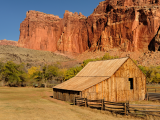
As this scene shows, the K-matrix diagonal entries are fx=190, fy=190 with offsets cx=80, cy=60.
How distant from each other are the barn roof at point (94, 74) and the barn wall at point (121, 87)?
591 mm

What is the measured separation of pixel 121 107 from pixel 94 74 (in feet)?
28.9

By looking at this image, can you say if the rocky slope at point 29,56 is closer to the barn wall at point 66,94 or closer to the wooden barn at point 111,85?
the barn wall at point 66,94

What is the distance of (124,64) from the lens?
24484 mm

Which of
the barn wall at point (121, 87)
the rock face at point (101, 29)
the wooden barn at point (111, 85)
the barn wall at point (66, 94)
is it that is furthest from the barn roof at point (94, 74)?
the rock face at point (101, 29)

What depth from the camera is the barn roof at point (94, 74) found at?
76.4 feet

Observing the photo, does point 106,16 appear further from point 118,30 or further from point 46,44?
point 46,44

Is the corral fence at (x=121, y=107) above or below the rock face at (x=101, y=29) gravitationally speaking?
below

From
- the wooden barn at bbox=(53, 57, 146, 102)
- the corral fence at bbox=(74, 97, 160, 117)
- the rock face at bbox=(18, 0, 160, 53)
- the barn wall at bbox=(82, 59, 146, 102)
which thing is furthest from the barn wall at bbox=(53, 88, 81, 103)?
the rock face at bbox=(18, 0, 160, 53)

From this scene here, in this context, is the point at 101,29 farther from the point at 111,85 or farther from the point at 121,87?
the point at 111,85

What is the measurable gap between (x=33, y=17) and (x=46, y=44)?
2571cm

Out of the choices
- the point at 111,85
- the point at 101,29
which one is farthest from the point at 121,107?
the point at 101,29

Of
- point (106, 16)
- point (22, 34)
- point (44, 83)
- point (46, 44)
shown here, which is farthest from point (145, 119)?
point (22, 34)

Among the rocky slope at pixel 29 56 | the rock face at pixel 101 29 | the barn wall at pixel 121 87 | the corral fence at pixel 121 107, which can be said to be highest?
the rock face at pixel 101 29

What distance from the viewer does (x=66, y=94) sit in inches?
958
